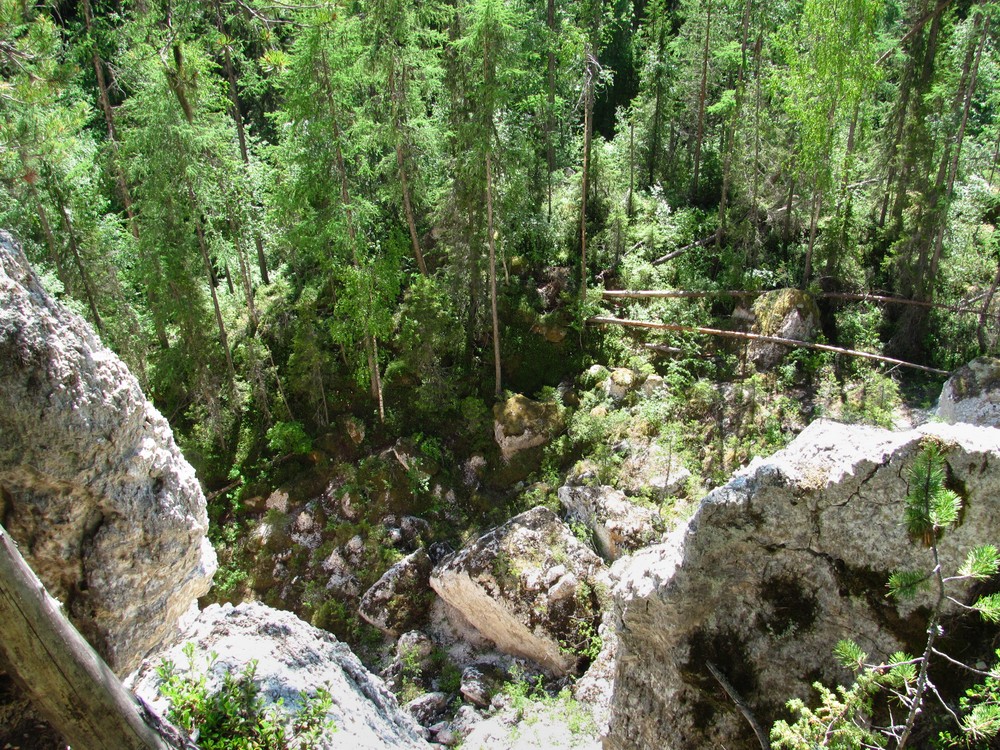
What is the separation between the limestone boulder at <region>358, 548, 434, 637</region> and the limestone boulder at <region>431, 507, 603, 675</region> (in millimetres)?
792

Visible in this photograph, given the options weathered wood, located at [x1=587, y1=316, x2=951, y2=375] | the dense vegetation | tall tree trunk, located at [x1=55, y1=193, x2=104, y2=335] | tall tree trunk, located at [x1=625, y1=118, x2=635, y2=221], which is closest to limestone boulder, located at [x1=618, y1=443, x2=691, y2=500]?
the dense vegetation

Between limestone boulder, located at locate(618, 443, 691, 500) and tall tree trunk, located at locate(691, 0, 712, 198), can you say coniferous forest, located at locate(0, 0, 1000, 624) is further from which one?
limestone boulder, located at locate(618, 443, 691, 500)

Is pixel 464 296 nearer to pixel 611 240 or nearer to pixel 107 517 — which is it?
pixel 611 240

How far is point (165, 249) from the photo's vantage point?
14750mm

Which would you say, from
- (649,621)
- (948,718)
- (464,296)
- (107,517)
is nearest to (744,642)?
(649,621)

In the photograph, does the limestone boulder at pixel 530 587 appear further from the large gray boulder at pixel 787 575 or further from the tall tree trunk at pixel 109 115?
the tall tree trunk at pixel 109 115

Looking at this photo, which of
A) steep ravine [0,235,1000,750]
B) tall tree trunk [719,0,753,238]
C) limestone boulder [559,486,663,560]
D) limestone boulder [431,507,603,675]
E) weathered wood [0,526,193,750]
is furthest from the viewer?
tall tree trunk [719,0,753,238]

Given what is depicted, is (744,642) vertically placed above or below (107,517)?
below

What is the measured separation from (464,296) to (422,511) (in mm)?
5893

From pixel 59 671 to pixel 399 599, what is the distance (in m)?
9.82

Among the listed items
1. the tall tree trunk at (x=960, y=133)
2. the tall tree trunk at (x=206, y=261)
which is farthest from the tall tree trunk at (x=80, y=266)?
the tall tree trunk at (x=960, y=133)

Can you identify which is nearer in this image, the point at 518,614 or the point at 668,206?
the point at 518,614

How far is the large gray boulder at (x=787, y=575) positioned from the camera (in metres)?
5.54

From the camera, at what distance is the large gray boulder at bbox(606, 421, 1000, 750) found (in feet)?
18.2
